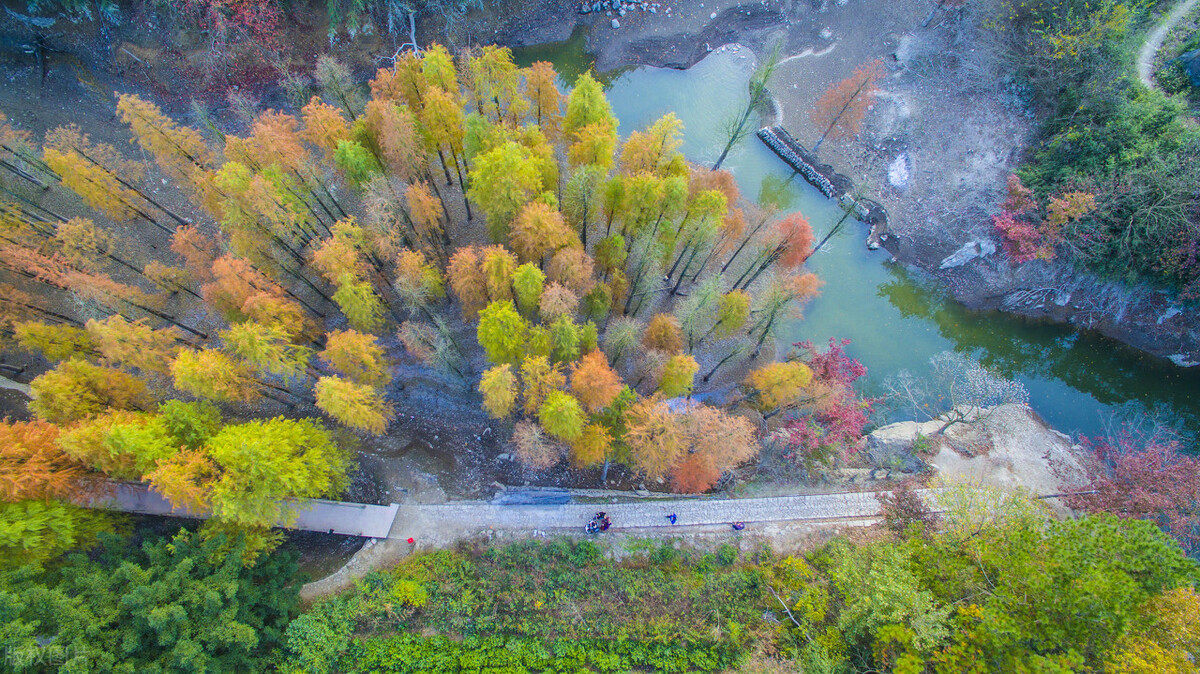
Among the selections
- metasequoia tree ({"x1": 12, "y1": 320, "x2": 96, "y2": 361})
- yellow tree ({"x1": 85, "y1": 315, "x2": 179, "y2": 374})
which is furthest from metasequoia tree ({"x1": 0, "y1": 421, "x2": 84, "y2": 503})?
metasequoia tree ({"x1": 12, "y1": 320, "x2": 96, "y2": 361})

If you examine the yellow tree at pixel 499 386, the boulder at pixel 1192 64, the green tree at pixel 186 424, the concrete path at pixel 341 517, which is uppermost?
the boulder at pixel 1192 64

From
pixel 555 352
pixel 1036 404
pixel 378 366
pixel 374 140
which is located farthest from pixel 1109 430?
pixel 374 140

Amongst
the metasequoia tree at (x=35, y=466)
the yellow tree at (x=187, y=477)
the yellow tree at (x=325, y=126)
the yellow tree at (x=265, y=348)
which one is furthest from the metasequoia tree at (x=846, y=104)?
the metasequoia tree at (x=35, y=466)

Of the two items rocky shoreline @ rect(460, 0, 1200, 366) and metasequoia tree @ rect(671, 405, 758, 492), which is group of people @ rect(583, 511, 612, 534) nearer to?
metasequoia tree @ rect(671, 405, 758, 492)

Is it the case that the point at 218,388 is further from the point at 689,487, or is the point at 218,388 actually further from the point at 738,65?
the point at 738,65

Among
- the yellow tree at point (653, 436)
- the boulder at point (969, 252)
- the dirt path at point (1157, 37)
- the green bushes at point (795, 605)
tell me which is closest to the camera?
the green bushes at point (795, 605)

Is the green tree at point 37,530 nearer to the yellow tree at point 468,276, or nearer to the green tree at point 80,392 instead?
the green tree at point 80,392

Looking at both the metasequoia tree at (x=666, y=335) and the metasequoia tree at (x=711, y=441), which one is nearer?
the metasequoia tree at (x=711, y=441)
